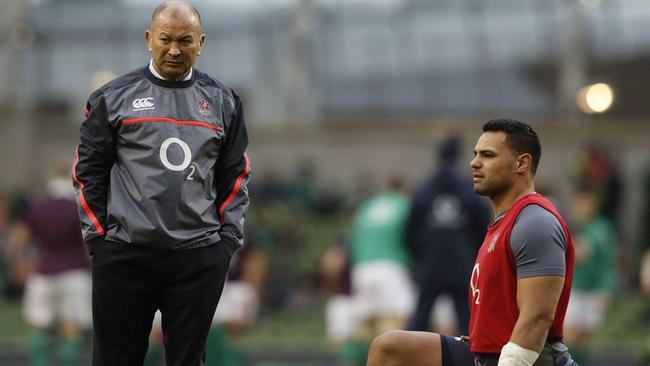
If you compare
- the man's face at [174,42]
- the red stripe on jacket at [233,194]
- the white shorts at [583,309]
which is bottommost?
the white shorts at [583,309]

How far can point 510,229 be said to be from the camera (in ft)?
19.4

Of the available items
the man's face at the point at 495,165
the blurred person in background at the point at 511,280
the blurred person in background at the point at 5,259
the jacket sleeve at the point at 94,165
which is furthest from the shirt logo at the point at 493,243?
the blurred person in background at the point at 5,259

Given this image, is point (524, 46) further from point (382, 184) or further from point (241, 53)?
point (241, 53)

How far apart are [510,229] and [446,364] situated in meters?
0.82

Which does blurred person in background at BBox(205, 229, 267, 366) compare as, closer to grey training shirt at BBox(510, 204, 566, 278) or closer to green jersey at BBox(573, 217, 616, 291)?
green jersey at BBox(573, 217, 616, 291)

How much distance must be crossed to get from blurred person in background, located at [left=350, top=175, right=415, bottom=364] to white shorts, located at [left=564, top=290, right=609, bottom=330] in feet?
5.91

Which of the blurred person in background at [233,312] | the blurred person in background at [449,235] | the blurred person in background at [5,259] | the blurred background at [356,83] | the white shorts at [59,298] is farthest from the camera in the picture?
the blurred background at [356,83]

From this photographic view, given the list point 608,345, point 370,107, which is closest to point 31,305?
point 608,345

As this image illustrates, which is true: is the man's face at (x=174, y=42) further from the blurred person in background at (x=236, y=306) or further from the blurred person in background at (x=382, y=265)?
the blurred person in background at (x=382, y=265)

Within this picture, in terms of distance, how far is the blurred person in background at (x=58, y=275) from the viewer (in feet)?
46.9

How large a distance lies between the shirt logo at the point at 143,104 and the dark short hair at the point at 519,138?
5.47ft

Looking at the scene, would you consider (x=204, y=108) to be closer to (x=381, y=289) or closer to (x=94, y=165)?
(x=94, y=165)

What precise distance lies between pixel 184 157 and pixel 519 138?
5.30 ft

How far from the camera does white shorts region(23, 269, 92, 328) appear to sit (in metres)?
14.5
